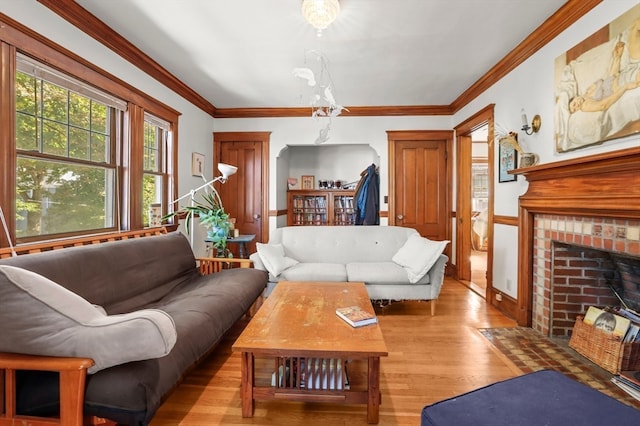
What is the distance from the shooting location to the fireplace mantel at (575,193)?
1793 mm

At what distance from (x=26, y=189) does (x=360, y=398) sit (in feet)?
8.29

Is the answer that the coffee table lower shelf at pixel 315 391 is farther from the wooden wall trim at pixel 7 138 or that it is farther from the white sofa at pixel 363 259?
the wooden wall trim at pixel 7 138

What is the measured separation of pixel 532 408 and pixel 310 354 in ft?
2.90

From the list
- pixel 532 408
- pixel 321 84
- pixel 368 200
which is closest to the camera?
pixel 532 408

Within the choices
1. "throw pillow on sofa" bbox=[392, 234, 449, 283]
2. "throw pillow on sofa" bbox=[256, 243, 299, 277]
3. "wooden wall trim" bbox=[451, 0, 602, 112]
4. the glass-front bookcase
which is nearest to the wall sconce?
"wooden wall trim" bbox=[451, 0, 602, 112]

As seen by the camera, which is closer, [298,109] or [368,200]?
[368,200]

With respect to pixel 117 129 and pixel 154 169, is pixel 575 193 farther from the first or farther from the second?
pixel 154 169

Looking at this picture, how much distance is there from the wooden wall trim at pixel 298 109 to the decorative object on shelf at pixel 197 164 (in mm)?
702

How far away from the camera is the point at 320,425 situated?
1595 millimetres

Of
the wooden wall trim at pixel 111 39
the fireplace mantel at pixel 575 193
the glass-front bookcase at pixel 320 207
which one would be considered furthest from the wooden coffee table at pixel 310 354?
the glass-front bookcase at pixel 320 207

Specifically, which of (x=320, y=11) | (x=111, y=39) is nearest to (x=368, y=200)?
(x=320, y=11)

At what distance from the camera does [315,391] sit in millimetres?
1623

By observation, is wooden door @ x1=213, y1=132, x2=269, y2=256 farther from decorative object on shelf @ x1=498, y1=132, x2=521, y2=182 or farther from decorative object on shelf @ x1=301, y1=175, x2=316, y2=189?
decorative object on shelf @ x1=498, y1=132, x2=521, y2=182

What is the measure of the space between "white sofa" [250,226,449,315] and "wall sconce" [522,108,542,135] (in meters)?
1.28
